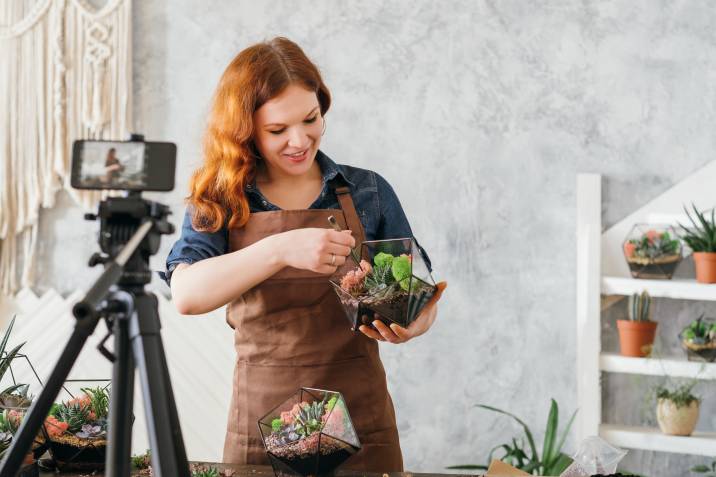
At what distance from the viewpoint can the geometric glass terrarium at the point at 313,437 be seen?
55.7 inches

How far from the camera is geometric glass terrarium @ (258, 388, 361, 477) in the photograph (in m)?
1.42

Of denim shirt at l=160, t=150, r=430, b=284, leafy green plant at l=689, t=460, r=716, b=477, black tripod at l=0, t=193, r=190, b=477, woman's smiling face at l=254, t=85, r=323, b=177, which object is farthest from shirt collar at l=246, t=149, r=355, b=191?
leafy green plant at l=689, t=460, r=716, b=477

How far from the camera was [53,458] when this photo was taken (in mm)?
1543

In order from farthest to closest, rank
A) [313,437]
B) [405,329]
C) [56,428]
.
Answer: [405,329], [56,428], [313,437]

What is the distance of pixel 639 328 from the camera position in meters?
2.91

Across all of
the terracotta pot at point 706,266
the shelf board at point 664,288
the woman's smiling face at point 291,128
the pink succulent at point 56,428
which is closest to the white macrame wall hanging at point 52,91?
the woman's smiling face at point 291,128

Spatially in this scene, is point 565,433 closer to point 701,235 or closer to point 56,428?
point 701,235

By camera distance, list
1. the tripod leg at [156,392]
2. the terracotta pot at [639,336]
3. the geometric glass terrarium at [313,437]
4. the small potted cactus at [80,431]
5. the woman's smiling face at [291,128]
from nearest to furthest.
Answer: the tripod leg at [156,392] < the geometric glass terrarium at [313,437] < the small potted cactus at [80,431] < the woman's smiling face at [291,128] < the terracotta pot at [639,336]

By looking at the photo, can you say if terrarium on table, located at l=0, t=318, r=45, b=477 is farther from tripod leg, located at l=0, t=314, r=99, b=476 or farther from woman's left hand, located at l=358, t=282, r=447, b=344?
woman's left hand, located at l=358, t=282, r=447, b=344

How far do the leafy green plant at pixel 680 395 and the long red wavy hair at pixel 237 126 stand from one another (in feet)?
5.81

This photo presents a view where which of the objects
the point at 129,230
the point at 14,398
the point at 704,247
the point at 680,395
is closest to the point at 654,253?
the point at 704,247

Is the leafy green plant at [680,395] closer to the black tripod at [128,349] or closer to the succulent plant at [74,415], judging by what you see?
the succulent plant at [74,415]

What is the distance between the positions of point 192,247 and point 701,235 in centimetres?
193

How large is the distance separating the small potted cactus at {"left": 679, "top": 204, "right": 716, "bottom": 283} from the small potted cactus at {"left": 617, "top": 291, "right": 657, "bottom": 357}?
0.67 ft
